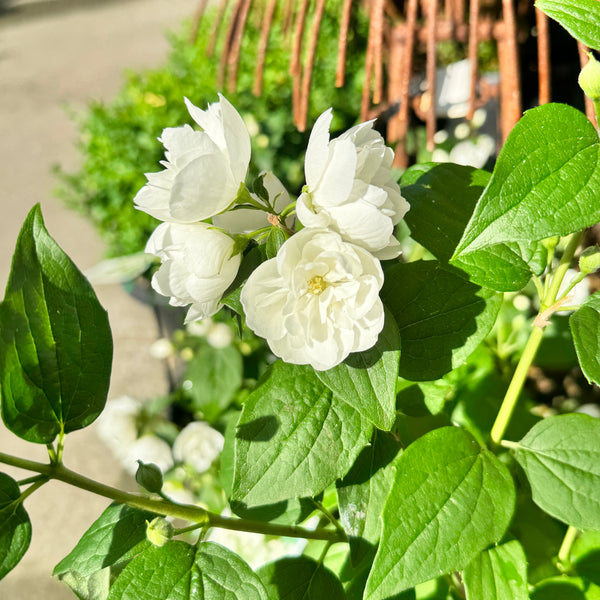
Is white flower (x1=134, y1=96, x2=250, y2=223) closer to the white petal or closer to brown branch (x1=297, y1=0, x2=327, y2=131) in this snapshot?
the white petal

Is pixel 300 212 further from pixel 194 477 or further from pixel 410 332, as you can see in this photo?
pixel 194 477

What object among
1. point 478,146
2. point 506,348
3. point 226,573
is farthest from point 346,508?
point 478,146

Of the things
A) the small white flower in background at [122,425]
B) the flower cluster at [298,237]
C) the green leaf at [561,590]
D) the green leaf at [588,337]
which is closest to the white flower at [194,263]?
the flower cluster at [298,237]

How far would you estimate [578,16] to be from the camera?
390mm

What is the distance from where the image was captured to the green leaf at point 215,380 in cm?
115

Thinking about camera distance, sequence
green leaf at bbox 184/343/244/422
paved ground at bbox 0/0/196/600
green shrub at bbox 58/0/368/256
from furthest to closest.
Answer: green shrub at bbox 58/0/368/256, paved ground at bbox 0/0/196/600, green leaf at bbox 184/343/244/422

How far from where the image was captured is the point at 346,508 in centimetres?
50

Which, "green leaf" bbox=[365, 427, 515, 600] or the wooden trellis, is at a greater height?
the wooden trellis

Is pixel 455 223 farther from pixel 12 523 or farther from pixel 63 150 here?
pixel 63 150

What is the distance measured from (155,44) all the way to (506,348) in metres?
2.81

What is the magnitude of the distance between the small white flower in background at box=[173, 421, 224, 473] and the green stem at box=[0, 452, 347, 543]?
44 cm

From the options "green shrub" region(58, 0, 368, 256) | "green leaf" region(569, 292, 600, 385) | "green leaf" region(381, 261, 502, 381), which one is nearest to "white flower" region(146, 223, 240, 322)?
"green leaf" region(381, 261, 502, 381)

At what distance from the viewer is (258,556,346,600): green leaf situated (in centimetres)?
55

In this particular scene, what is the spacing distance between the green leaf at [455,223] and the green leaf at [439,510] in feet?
0.41
